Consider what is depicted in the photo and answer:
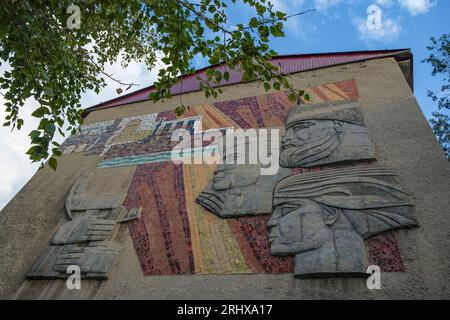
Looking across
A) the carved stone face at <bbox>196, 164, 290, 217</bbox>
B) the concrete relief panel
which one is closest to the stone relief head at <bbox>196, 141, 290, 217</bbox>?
the carved stone face at <bbox>196, 164, 290, 217</bbox>

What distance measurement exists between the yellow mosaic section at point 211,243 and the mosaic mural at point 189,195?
0.01 m

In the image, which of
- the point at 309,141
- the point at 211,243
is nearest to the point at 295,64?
the point at 309,141

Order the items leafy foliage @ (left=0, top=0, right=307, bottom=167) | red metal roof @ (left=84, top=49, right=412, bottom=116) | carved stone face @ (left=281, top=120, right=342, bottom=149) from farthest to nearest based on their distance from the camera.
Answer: red metal roof @ (left=84, top=49, right=412, bottom=116) → carved stone face @ (left=281, top=120, right=342, bottom=149) → leafy foliage @ (left=0, top=0, right=307, bottom=167)

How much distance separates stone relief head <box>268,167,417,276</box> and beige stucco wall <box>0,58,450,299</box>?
144 mm

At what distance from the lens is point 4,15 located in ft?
8.41

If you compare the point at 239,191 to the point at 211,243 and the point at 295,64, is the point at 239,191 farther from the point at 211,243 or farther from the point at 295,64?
the point at 295,64

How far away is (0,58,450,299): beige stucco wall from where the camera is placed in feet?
9.19

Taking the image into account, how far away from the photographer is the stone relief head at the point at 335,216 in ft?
9.73

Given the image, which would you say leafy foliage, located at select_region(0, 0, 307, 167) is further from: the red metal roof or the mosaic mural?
the red metal roof

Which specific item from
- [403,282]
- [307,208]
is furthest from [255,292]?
[403,282]

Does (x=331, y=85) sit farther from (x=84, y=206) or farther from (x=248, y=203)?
(x=84, y=206)

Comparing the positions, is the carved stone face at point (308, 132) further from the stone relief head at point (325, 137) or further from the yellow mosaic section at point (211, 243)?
the yellow mosaic section at point (211, 243)

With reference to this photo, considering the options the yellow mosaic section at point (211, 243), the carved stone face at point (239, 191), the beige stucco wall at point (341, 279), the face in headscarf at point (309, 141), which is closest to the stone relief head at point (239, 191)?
the carved stone face at point (239, 191)
